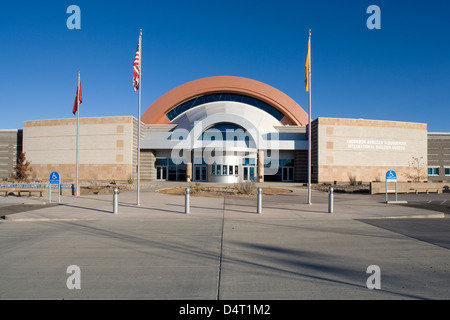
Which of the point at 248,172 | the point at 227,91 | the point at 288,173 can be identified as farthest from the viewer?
the point at 227,91

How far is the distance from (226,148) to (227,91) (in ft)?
50.2

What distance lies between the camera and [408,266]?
15.5ft

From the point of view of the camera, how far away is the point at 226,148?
3306 centimetres

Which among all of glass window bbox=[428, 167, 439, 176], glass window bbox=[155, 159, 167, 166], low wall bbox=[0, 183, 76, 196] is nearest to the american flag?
low wall bbox=[0, 183, 76, 196]

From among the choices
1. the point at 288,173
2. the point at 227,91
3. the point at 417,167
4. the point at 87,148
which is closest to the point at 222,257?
the point at 288,173

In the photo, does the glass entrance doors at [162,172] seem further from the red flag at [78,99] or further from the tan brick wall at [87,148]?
the red flag at [78,99]

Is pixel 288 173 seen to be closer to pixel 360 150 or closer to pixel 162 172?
pixel 360 150

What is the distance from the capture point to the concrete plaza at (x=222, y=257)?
12.3 feet

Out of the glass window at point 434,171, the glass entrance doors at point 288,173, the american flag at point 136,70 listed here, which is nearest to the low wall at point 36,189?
the american flag at point 136,70

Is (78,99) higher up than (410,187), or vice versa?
(78,99)

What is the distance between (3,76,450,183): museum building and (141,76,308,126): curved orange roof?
5190mm

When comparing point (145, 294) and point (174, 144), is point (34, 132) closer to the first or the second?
point (174, 144)

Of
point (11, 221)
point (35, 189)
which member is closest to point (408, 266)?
point (11, 221)

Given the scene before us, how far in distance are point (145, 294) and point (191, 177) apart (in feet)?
108
